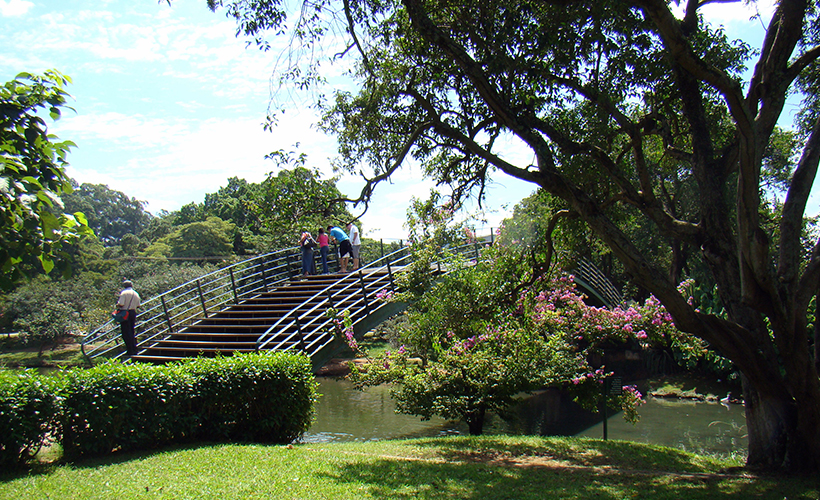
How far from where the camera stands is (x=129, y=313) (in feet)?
41.3

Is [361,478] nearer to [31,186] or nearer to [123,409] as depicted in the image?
[123,409]

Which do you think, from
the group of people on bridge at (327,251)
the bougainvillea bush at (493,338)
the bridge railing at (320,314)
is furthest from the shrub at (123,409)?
the group of people on bridge at (327,251)

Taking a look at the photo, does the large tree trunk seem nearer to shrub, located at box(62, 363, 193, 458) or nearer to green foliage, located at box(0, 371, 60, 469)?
shrub, located at box(62, 363, 193, 458)

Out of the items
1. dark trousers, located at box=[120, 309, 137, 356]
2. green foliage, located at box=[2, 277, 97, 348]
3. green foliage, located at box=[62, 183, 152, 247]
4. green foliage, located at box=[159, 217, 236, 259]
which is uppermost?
green foliage, located at box=[62, 183, 152, 247]

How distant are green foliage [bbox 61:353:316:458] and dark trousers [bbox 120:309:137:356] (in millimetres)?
4721

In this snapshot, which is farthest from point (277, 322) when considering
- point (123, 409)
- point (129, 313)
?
point (123, 409)

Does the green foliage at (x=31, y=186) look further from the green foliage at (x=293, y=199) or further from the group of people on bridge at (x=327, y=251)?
the group of people on bridge at (x=327, y=251)

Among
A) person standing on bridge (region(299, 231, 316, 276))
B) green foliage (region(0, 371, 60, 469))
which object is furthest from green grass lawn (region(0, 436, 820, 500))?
person standing on bridge (region(299, 231, 316, 276))

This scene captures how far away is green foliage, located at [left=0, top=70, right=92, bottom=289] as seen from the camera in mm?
2713

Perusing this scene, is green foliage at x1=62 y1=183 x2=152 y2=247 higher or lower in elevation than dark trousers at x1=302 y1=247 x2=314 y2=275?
higher

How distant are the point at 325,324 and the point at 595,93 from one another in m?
7.07

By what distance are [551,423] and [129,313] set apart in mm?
12839

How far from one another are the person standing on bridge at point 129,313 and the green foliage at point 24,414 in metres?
5.90

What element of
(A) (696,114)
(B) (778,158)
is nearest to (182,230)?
(B) (778,158)
